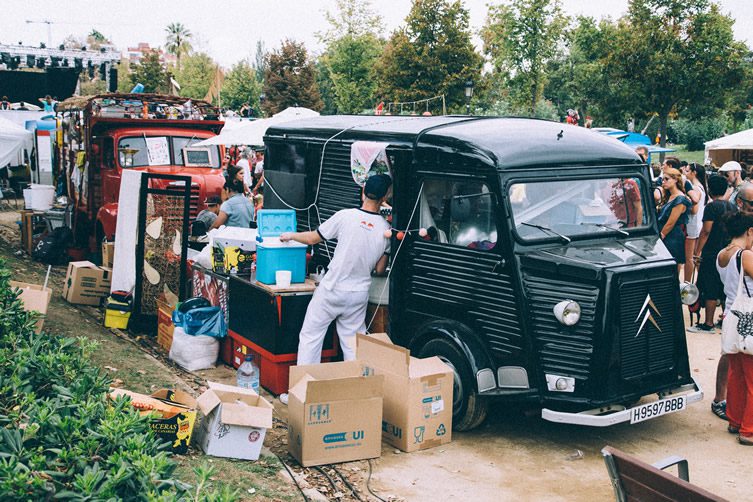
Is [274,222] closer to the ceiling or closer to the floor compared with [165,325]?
closer to the ceiling

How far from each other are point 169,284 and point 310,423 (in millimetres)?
4289

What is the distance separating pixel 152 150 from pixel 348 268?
6.91m

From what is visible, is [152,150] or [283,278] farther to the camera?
[152,150]

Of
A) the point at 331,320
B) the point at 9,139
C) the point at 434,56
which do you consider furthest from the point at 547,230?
the point at 434,56

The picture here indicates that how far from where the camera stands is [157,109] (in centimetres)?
1255

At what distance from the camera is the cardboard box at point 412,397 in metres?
5.80

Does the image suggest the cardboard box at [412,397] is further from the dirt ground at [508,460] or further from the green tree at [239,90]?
the green tree at [239,90]

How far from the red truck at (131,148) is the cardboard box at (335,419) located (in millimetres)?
6442

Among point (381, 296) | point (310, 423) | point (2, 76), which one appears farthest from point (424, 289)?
point (2, 76)

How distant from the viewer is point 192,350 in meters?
7.77

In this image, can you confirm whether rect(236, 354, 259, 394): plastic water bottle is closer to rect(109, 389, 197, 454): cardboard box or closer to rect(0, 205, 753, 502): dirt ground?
rect(0, 205, 753, 502): dirt ground

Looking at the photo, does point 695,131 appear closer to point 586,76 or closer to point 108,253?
point 586,76

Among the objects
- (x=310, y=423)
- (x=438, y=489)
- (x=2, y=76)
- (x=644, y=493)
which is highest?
(x=2, y=76)

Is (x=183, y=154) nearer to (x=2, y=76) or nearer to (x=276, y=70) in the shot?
(x=2, y=76)
